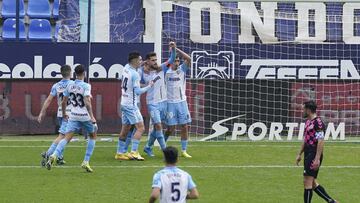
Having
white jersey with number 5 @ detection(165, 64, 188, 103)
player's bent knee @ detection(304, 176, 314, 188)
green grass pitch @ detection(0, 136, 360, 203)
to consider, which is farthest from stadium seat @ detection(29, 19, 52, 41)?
player's bent knee @ detection(304, 176, 314, 188)

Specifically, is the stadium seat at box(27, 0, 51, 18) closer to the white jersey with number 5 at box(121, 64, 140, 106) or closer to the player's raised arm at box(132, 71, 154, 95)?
the white jersey with number 5 at box(121, 64, 140, 106)

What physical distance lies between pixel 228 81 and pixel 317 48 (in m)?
5.98

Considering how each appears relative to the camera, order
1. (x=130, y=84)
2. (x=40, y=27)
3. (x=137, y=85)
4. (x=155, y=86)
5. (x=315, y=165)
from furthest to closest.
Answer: (x=40, y=27) → (x=155, y=86) → (x=130, y=84) → (x=137, y=85) → (x=315, y=165)

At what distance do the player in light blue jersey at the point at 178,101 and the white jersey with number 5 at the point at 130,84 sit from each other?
1.27 m

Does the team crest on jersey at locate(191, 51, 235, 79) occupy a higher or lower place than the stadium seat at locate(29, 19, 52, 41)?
lower

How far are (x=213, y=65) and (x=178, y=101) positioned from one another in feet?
36.7

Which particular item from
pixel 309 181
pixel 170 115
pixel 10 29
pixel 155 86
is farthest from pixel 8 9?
Result: pixel 309 181

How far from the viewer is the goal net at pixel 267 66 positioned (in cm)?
2395

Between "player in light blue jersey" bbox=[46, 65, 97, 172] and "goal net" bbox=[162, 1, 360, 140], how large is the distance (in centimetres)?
797

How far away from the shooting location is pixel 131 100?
56.0 ft

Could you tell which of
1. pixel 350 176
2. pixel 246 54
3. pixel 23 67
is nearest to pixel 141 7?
pixel 246 54

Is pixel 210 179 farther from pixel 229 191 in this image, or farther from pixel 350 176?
pixel 350 176

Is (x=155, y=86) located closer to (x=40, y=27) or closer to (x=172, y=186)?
(x=172, y=186)

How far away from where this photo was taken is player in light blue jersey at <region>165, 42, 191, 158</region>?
1809 cm
